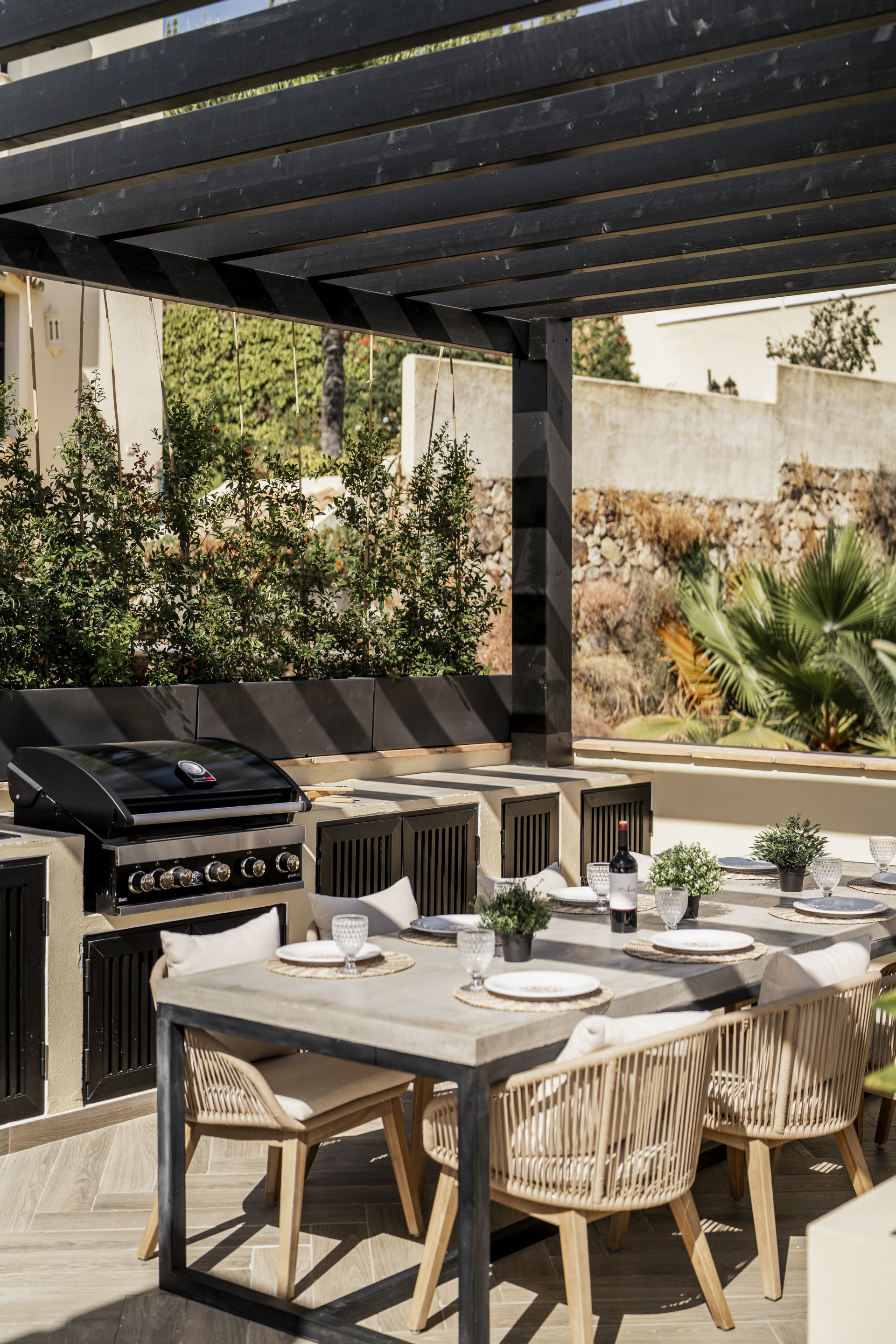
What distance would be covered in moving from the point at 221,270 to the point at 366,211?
945mm

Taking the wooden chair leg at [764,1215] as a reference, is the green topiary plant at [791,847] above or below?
above

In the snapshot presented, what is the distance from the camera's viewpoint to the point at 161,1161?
375 cm

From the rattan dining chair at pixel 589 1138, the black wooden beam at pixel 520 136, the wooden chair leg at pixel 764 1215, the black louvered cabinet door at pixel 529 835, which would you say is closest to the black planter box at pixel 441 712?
the black louvered cabinet door at pixel 529 835

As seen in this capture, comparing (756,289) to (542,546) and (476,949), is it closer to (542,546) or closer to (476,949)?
Answer: (542,546)

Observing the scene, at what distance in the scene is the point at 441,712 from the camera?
7289 mm

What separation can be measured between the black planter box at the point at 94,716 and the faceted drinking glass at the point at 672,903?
2269 millimetres

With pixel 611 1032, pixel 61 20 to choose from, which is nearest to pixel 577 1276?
pixel 611 1032

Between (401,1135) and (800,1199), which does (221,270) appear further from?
(800,1199)

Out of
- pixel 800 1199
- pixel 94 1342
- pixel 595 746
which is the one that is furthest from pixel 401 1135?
pixel 595 746

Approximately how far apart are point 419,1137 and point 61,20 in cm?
334

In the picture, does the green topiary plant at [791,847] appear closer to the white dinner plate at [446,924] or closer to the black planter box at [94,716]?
the white dinner plate at [446,924]

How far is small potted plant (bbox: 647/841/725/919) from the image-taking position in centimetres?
445

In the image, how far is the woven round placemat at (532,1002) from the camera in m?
3.39

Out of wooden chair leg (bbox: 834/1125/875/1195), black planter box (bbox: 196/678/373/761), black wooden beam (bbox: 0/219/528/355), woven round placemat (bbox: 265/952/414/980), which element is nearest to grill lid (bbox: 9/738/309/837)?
black planter box (bbox: 196/678/373/761)
